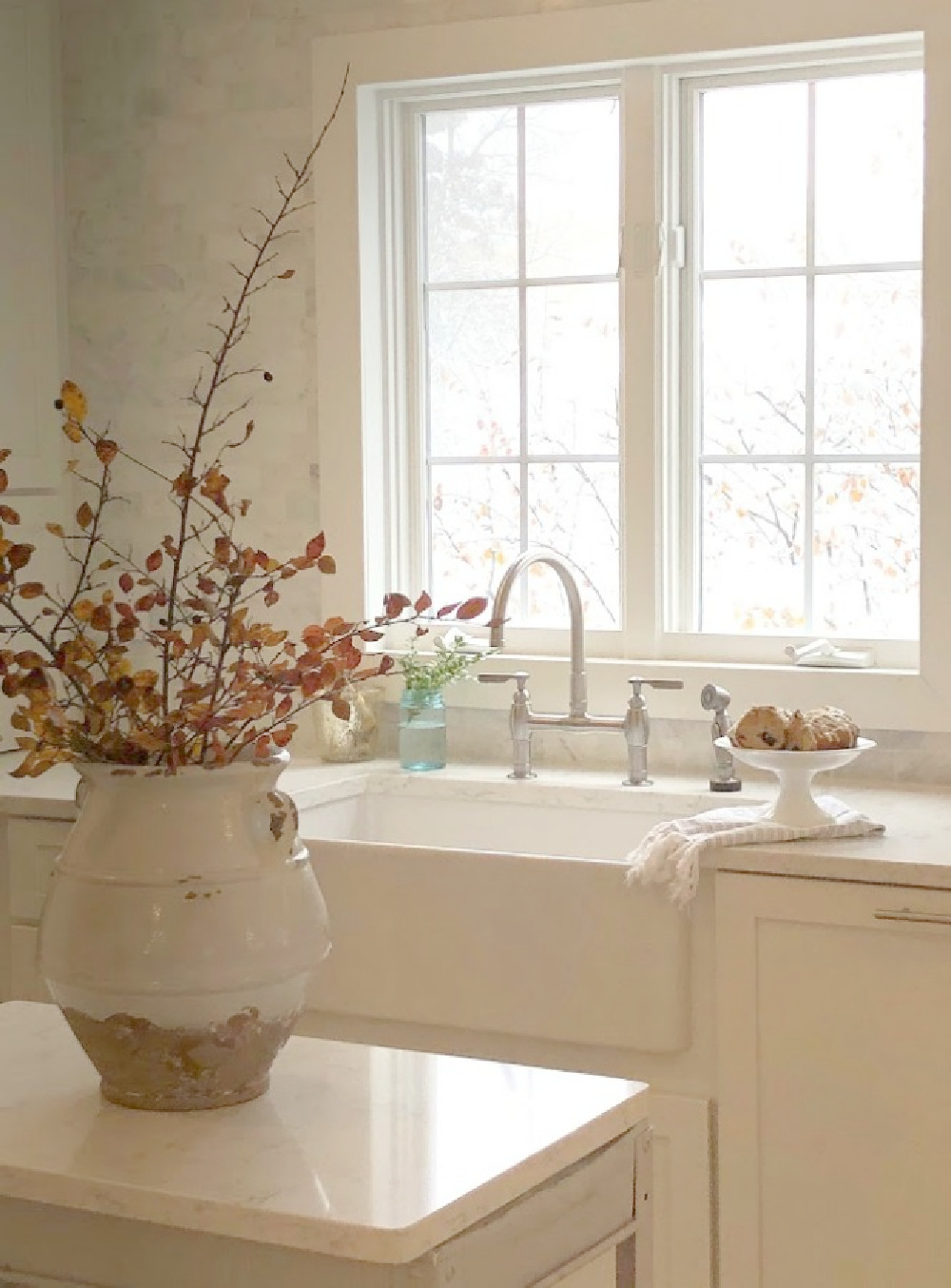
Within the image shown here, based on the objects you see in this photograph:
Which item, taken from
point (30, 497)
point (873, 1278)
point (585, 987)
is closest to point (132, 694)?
point (585, 987)

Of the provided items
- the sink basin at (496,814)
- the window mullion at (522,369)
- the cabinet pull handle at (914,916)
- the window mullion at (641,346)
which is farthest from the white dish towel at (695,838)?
the window mullion at (522,369)

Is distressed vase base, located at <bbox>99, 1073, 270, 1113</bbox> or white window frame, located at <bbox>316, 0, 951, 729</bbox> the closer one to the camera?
distressed vase base, located at <bbox>99, 1073, 270, 1113</bbox>

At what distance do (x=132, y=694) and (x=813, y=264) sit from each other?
2.19 m

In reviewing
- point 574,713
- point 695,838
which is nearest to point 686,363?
point 574,713

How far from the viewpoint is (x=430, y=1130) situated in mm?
1526

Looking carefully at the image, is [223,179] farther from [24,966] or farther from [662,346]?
[24,966]

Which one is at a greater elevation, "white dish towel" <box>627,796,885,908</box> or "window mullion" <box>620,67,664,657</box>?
"window mullion" <box>620,67,664,657</box>

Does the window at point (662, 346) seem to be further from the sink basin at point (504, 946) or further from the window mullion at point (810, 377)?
the sink basin at point (504, 946)

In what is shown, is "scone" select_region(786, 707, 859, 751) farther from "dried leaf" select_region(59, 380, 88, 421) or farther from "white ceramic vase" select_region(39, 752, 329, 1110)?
"dried leaf" select_region(59, 380, 88, 421)

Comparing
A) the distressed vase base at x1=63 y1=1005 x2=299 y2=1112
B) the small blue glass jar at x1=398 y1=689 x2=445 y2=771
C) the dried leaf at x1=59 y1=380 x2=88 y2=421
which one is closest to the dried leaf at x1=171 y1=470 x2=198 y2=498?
the dried leaf at x1=59 y1=380 x2=88 y2=421

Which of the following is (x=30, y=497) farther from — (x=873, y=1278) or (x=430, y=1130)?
(x=430, y=1130)

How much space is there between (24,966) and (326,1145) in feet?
6.32

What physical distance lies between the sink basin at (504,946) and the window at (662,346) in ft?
1.78

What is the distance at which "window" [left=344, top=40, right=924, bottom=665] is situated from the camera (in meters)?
3.39
